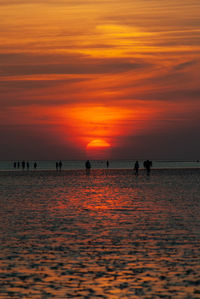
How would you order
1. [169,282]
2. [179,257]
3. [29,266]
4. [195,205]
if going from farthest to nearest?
[195,205]
[179,257]
[29,266]
[169,282]

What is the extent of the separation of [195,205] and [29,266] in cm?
1678

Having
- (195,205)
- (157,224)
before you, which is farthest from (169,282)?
(195,205)

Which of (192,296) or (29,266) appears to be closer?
(192,296)

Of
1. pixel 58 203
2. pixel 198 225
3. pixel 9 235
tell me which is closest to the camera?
pixel 9 235

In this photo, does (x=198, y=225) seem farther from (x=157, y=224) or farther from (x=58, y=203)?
(x=58, y=203)

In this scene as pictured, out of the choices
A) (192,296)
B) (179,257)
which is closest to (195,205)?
(179,257)

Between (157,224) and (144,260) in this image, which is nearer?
(144,260)

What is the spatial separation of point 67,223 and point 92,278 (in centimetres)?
975

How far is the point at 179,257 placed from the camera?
14477 millimetres

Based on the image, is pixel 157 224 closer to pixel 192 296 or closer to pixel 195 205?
pixel 195 205

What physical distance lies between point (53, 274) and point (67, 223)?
928cm

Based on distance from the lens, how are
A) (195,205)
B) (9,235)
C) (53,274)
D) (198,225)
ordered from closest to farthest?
(53,274)
(9,235)
(198,225)
(195,205)

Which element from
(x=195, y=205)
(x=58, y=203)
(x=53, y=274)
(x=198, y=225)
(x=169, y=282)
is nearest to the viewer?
(x=169, y=282)

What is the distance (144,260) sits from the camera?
46.4 feet
